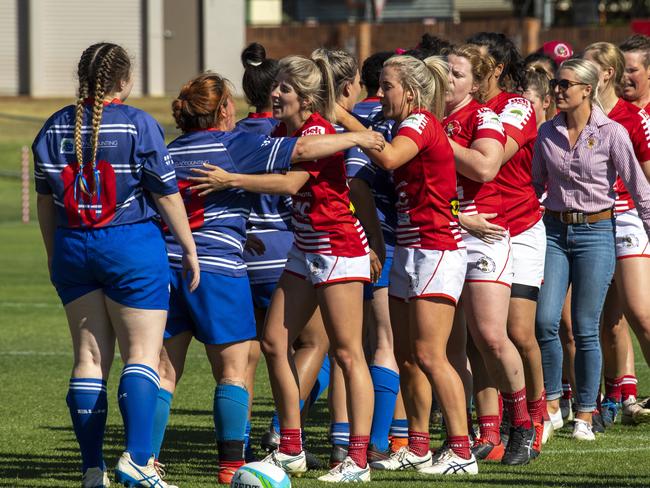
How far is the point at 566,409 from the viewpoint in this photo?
28.4ft

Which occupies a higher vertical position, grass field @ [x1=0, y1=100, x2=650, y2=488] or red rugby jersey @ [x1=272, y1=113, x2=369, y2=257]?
red rugby jersey @ [x1=272, y1=113, x2=369, y2=257]

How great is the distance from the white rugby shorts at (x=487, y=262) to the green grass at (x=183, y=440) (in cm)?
96

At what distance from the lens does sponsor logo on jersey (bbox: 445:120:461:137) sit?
22.6 ft

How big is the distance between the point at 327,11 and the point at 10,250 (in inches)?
1261

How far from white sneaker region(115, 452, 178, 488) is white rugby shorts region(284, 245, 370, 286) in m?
1.16

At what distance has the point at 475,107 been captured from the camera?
272 inches

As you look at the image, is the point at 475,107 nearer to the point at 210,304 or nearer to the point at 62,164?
the point at 210,304

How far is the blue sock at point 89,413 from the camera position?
589 cm

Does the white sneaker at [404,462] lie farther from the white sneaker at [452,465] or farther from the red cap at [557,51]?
the red cap at [557,51]

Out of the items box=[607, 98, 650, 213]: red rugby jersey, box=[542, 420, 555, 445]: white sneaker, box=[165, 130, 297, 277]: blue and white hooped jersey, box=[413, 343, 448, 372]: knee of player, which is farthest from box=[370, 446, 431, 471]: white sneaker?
box=[607, 98, 650, 213]: red rugby jersey

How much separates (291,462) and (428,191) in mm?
1473

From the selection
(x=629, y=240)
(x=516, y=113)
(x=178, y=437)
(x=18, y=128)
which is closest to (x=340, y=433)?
(x=178, y=437)

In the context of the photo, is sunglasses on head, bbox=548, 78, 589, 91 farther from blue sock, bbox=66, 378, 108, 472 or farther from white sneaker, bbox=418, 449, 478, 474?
blue sock, bbox=66, 378, 108, 472

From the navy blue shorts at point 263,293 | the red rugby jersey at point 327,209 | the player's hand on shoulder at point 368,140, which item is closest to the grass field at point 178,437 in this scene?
the navy blue shorts at point 263,293
